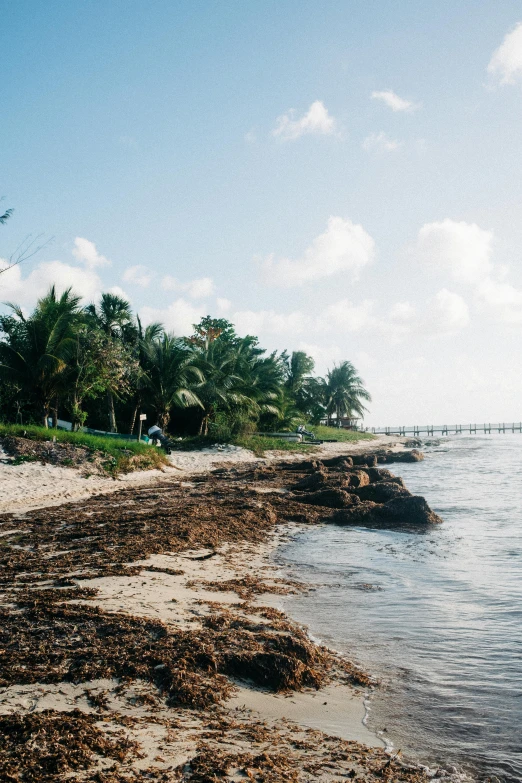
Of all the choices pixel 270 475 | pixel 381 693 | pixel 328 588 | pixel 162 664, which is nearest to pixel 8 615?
pixel 162 664

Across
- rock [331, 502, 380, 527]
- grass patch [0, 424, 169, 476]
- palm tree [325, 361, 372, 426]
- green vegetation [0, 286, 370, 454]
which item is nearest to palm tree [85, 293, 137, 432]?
green vegetation [0, 286, 370, 454]

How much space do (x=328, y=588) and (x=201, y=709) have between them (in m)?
3.46

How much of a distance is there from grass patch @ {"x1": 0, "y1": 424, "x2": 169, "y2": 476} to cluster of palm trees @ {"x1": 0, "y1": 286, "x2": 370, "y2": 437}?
4.76 m

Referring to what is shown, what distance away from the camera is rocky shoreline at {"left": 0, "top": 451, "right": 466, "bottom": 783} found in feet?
9.24

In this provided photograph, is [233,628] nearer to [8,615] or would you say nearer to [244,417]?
[8,615]

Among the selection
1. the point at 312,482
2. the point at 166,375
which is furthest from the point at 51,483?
the point at 166,375

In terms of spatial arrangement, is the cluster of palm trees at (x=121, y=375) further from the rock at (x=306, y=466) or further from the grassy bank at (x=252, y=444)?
the rock at (x=306, y=466)

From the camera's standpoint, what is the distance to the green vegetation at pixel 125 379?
73.3ft

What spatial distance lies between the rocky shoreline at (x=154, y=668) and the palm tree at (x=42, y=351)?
14518mm

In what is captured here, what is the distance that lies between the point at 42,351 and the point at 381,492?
47.9 feet

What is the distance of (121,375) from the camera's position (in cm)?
2550

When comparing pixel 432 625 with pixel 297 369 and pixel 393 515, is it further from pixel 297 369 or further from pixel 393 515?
pixel 297 369

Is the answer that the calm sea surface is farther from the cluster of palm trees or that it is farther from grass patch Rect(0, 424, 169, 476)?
the cluster of palm trees

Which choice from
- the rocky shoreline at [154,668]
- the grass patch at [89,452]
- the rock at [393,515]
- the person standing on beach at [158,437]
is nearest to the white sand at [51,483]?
the grass patch at [89,452]
